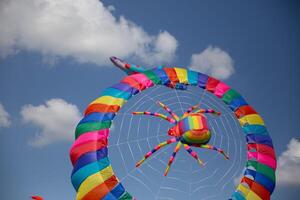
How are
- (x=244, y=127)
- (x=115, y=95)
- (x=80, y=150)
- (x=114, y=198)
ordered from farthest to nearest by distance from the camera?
(x=244, y=127), (x=115, y=95), (x=80, y=150), (x=114, y=198)

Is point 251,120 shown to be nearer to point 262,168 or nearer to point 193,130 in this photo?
point 262,168

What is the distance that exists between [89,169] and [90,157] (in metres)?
0.42

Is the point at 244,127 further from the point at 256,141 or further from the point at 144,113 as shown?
the point at 144,113

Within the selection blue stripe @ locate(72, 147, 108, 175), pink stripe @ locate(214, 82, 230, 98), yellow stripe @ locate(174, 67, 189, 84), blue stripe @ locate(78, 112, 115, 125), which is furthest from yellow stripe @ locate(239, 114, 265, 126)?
blue stripe @ locate(72, 147, 108, 175)

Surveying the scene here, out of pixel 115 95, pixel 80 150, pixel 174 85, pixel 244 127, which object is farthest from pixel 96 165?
pixel 244 127

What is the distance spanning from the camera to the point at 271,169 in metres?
16.0

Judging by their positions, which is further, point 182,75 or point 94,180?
point 182,75

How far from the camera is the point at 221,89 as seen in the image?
17.5 metres

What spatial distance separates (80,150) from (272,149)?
26.2ft

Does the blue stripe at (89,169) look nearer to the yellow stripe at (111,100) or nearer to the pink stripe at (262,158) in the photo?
the yellow stripe at (111,100)

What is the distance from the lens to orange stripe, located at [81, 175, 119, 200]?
13367mm

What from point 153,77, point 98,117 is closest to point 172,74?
point 153,77

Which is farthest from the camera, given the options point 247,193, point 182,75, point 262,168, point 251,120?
point 182,75

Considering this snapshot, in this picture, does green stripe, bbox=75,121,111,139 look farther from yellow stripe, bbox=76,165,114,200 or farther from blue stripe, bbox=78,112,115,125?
yellow stripe, bbox=76,165,114,200
